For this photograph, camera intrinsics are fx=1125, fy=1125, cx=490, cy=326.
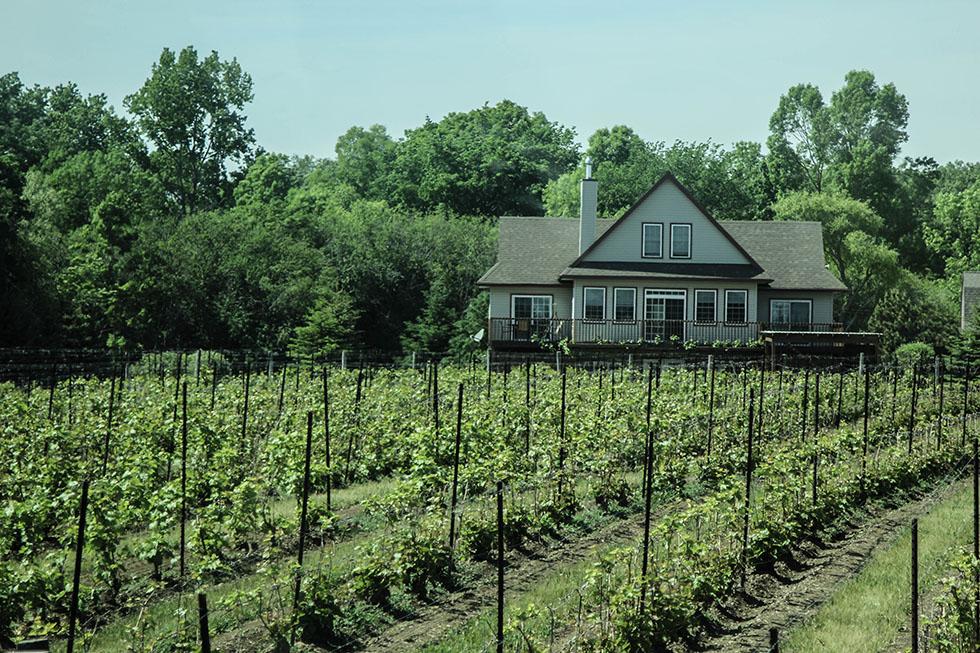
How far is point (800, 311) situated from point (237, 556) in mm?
29423

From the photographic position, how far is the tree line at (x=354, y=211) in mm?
39906

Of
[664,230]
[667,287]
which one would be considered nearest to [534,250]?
[664,230]

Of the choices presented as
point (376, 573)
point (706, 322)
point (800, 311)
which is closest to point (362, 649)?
point (376, 573)

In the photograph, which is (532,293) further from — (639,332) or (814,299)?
(814,299)

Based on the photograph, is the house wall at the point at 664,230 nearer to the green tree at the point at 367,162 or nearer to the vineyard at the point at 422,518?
the vineyard at the point at 422,518

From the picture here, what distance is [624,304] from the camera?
120ft

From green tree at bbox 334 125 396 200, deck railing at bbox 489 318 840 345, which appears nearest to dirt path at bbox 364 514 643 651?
deck railing at bbox 489 318 840 345

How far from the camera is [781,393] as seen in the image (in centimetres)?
2014

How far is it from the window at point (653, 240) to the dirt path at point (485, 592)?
24.4 m

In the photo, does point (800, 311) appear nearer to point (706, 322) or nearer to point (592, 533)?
point (706, 322)

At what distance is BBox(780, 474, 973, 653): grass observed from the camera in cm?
916

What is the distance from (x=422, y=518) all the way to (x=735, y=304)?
27.3 metres

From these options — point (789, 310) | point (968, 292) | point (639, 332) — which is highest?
point (968, 292)

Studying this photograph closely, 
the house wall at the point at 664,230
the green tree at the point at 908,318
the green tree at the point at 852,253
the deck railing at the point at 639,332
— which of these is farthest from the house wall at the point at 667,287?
the green tree at the point at 908,318
